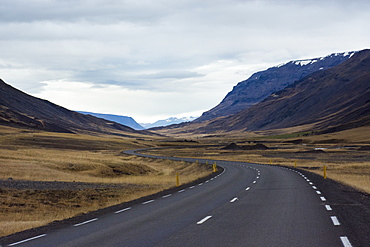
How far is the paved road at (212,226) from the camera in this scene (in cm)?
1005

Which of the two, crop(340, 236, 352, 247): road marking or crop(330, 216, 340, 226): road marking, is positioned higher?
crop(340, 236, 352, 247): road marking

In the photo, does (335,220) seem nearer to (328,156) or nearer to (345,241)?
(345,241)

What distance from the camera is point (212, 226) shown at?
1205 centimetres

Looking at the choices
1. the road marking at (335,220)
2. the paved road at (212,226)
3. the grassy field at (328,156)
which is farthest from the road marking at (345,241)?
the grassy field at (328,156)

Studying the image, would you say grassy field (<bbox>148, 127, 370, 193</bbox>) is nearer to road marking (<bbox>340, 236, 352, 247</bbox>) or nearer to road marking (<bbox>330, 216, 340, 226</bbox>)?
road marking (<bbox>330, 216, 340, 226</bbox>)

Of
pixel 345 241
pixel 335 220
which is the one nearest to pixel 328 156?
pixel 335 220

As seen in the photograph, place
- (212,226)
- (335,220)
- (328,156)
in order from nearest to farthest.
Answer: (212,226) → (335,220) → (328,156)

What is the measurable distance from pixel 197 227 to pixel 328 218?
13.5ft

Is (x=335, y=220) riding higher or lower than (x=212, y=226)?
higher

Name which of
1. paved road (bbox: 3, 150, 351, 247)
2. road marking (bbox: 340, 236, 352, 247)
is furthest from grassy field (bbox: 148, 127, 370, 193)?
road marking (bbox: 340, 236, 352, 247)

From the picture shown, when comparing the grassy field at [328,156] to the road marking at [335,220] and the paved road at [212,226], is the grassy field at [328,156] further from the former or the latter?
the road marking at [335,220]

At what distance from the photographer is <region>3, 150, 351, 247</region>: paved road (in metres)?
10.1

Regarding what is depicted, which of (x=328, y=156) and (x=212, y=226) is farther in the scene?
(x=328, y=156)

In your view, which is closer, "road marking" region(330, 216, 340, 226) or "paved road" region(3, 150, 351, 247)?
"paved road" region(3, 150, 351, 247)
